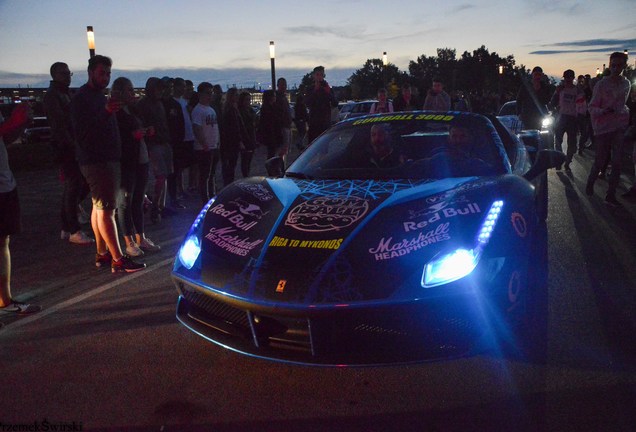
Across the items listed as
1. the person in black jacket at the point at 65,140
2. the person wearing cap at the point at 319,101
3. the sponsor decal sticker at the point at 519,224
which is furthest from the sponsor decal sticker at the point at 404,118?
the person wearing cap at the point at 319,101

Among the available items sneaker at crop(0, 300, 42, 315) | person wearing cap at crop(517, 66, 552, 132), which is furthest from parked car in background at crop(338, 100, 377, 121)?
sneaker at crop(0, 300, 42, 315)

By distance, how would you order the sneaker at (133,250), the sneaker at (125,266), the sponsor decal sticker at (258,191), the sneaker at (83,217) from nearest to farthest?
the sponsor decal sticker at (258,191), the sneaker at (125,266), the sneaker at (133,250), the sneaker at (83,217)

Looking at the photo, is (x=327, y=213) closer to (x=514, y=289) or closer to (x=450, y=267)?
(x=450, y=267)

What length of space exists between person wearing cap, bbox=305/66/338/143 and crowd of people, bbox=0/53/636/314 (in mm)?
18

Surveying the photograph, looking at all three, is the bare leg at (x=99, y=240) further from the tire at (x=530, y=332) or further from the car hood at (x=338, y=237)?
the tire at (x=530, y=332)

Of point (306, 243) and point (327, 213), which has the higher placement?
point (327, 213)

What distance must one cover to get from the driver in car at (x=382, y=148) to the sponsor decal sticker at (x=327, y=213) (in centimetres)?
104

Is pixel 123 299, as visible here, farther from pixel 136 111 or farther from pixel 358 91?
pixel 358 91

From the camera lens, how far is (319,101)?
1057 cm

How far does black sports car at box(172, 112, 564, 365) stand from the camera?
2668mm

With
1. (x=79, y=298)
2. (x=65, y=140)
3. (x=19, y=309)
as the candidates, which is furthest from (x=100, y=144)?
(x=65, y=140)

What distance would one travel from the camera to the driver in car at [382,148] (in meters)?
4.45

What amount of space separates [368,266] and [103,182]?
3299 mm

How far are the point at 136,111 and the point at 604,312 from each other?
5697 millimetres
